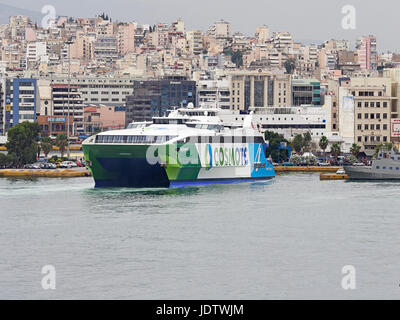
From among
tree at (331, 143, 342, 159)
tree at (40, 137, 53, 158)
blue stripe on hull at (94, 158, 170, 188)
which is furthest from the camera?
tree at (40, 137, 53, 158)

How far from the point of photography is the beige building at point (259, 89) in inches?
6348

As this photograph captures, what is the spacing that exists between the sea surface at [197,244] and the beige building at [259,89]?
309 feet

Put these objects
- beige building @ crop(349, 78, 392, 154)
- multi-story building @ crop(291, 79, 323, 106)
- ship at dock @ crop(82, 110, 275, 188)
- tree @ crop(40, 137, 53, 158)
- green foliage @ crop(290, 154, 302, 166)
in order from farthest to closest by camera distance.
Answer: multi-story building @ crop(291, 79, 323, 106)
beige building @ crop(349, 78, 392, 154)
tree @ crop(40, 137, 53, 158)
green foliage @ crop(290, 154, 302, 166)
ship at dock @ crop(82, 110, 275, 188)

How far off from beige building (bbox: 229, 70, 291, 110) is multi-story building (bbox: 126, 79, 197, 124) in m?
15.5

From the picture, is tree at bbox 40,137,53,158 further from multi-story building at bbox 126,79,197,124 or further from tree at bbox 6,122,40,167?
multi-story building at bbox 126,79,197,124

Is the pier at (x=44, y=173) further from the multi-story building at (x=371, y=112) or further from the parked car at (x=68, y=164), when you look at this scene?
the multi-story building at (x=371, y=112)

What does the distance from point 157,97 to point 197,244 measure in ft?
445

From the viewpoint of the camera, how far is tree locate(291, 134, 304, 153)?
387ft

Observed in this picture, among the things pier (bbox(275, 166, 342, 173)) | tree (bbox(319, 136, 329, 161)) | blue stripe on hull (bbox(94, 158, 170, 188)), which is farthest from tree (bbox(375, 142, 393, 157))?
blue stripe on hull (bbox(94, 158, 170, 188))

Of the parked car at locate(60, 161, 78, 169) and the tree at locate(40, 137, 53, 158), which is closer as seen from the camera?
the parked car at locate(60, 161, 78, 169)

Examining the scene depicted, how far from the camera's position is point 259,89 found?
163000mm

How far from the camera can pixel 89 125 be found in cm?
17962

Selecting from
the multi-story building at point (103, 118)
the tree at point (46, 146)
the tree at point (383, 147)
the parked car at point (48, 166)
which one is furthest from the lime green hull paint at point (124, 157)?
the multi-story building at point (103, 118)
